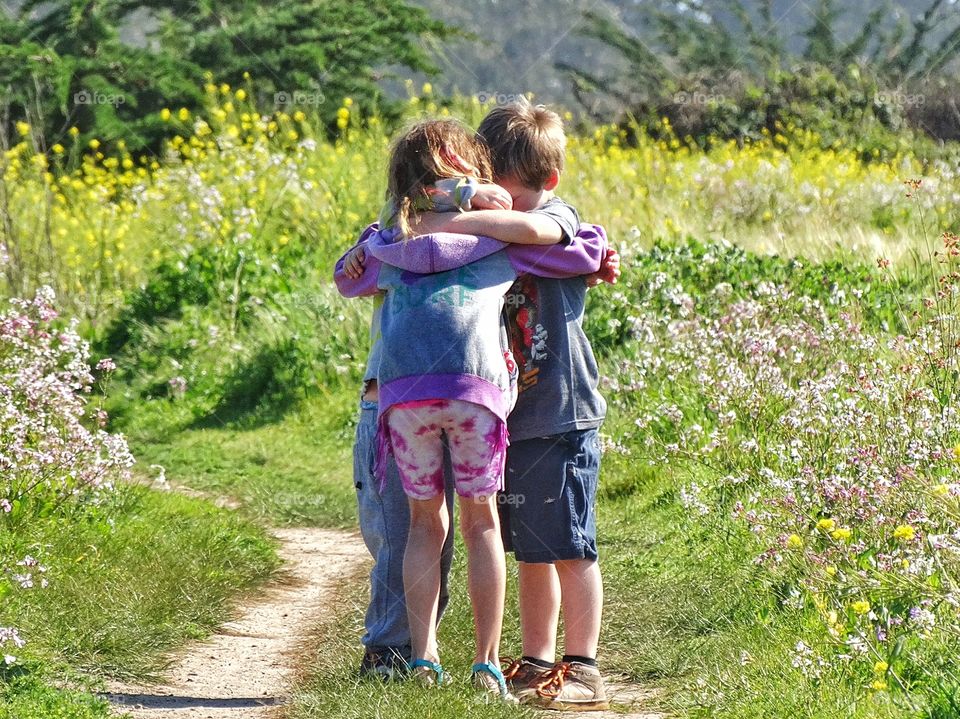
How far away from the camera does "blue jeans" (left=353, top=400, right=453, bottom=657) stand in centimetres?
371

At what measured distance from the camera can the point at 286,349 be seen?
8.82 meters

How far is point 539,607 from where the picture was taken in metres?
3.71

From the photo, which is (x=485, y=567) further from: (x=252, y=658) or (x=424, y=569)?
(x=252, y=658)

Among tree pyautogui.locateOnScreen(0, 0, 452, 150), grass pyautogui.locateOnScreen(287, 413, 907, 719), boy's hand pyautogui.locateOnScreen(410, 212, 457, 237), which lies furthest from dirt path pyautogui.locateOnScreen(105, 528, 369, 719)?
tree pyautogui.locateOnScreen(0, 0, 452, 150)

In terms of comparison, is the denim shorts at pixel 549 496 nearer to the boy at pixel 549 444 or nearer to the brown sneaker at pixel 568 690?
the boy at pixel 549 444

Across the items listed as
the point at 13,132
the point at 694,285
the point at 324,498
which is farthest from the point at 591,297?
the point at 13,132

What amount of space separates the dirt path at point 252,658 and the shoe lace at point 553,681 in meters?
0.80

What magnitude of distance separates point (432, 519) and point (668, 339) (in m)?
3.52

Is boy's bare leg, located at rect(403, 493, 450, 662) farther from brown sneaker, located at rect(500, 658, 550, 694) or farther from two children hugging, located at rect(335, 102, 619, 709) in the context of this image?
brown sneaker, located at rect(500, 658, 550, 694)

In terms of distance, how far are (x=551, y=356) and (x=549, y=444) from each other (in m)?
0.25

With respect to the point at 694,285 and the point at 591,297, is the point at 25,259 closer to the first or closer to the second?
the point at 591,297

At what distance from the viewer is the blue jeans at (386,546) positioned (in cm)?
371

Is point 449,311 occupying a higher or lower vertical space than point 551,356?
higher

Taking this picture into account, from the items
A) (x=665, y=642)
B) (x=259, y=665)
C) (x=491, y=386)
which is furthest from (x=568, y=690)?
(x=259, y=665)
